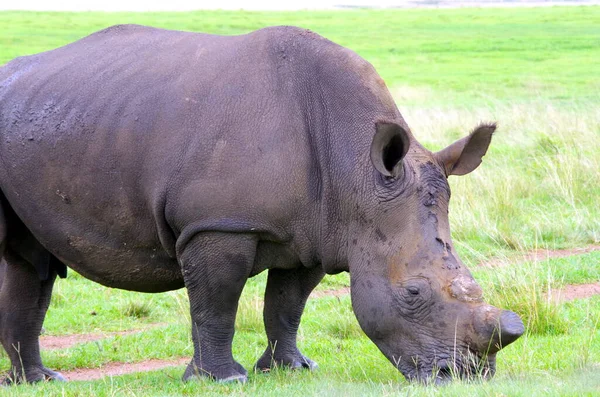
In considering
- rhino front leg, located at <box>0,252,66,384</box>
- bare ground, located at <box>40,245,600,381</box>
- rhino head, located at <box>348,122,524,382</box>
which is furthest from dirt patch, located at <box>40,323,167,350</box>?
rhino head, located at <box>348,122,524,382</box>

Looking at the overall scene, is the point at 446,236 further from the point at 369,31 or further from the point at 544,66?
the point at 369,31

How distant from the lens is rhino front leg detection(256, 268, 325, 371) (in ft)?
21.5

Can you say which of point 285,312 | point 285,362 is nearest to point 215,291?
point 285,312

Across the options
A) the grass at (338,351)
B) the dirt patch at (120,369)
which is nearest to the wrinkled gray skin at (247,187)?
the grass at (338,351)

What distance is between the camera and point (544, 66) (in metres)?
32.3

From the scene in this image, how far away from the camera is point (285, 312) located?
6637 millimetres

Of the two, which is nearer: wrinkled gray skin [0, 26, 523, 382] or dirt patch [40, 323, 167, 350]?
wrinkled gray skin [0, 26, 523, 382]

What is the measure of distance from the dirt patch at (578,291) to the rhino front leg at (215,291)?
10.4 feet

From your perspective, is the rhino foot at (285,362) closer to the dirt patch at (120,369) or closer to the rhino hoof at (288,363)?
the rhino hoof at (288,363)

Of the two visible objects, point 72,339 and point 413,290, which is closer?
point 413,290

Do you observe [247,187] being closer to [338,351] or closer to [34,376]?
[338,351]

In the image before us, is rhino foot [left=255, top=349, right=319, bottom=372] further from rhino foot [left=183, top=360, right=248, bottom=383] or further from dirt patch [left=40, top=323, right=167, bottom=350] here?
dirt patch [left=40, top=323, right=167, bottom=350]

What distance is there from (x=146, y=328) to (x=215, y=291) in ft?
8.41

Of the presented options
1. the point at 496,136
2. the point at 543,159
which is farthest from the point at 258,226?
the point at 496,136
